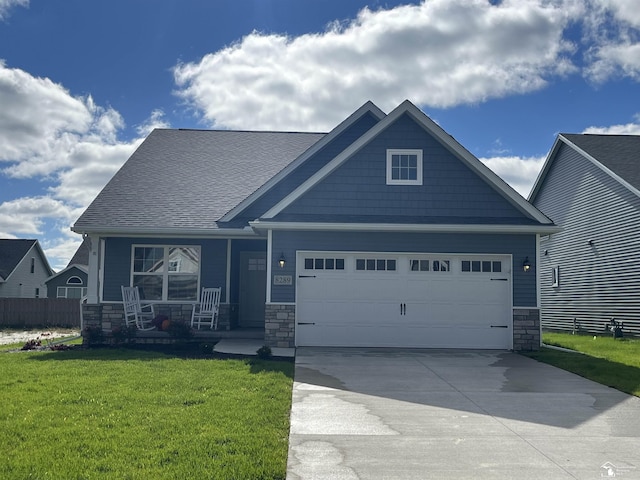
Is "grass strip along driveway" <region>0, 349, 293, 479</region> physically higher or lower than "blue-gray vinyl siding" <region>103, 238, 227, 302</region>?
lower

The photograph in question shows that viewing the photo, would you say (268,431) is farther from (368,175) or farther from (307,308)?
(368,175)

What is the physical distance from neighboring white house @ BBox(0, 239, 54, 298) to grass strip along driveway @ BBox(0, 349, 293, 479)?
31081mm

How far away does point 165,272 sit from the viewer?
15.3 meters

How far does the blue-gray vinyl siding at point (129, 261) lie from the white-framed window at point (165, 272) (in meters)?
0.14

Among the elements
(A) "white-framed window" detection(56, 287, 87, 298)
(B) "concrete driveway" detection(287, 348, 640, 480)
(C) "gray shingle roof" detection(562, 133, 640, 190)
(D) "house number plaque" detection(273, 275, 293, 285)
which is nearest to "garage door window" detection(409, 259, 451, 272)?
(D) "house number plaque" detection(273, 275, 293, 285)

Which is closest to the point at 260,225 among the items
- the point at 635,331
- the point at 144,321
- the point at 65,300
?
the point at 144,321

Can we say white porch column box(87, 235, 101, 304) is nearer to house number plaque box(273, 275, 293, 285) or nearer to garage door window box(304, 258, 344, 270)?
house number plaque box(273, 275, 293, 285)

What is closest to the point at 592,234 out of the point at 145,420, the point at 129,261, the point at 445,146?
the point at 445,146

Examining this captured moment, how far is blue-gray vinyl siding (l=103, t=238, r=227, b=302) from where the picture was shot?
1506 centimetres

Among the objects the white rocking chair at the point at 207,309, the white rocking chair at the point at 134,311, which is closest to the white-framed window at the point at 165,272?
the white rocking chair at the point at 207,309

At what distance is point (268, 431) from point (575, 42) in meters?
12.4

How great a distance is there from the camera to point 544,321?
2462 centimetres

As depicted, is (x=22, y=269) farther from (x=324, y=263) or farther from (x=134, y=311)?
(x=324, y=263)

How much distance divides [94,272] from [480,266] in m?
9.44
